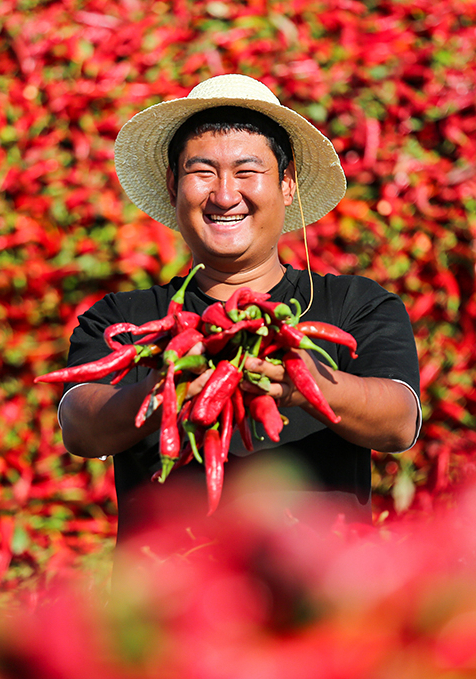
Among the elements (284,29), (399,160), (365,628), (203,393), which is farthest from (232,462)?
(284,29)

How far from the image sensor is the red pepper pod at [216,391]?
1.18 m

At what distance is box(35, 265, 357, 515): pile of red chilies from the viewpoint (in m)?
1.19

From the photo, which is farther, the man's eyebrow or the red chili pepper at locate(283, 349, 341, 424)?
the man's eyebrow

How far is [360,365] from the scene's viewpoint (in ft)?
5.28

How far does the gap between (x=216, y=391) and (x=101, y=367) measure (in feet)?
0.93

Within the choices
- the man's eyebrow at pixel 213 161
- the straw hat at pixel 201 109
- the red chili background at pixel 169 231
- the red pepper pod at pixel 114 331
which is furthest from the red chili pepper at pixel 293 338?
the red chili background at pixel 169 231

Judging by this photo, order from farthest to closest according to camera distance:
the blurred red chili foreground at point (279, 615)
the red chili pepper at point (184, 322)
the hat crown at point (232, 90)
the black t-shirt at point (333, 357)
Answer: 1. the hat crown at point (232, 90)
2. the black t-shirt at point (333, 357)
3. the red chili pepper at point (184, 322)
4. the blurred red chili foreground at point (279, 615)

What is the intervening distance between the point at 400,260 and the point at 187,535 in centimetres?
265

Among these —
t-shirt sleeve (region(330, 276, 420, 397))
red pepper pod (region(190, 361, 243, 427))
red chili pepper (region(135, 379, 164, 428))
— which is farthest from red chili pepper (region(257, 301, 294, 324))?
t-shirt sleeve (region(330, 276, 420, 397))

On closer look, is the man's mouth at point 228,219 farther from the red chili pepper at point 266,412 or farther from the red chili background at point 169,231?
the red chili background at point 169,231

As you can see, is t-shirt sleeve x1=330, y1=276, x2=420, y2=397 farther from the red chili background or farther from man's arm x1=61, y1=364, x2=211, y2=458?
the red chili background

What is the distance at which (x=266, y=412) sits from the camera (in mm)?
1205

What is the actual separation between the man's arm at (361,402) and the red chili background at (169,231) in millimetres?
1551

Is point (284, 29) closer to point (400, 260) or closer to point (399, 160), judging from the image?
point (399, 160)
